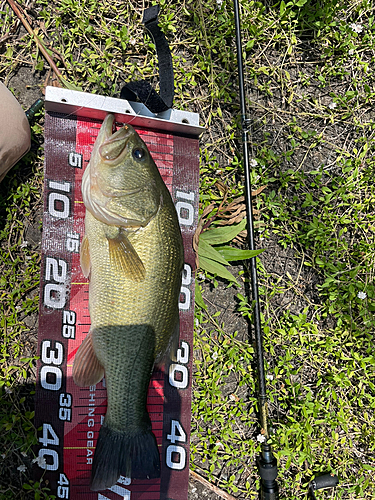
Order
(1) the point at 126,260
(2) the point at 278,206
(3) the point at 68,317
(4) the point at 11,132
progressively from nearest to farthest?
(1) the point at 126,260, (4) the point at 11,132, (3) the point at 68,317, (2) the point at 278,206

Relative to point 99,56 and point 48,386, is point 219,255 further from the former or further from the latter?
point 99,56

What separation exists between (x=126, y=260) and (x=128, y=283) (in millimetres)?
123

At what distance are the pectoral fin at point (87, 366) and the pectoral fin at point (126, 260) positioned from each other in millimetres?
476

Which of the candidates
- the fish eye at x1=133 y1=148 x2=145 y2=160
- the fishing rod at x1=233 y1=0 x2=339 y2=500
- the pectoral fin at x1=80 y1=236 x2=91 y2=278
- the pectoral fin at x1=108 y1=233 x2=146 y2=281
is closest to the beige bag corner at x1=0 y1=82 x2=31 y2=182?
the pectoral fin at x1=80 y1=236 x2=91 y2=278

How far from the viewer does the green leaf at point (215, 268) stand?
2.69 m

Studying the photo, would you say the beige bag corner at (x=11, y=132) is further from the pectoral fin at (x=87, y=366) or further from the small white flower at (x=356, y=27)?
the small white flower at (x=356, y=27)

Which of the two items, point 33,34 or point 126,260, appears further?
point 33,34

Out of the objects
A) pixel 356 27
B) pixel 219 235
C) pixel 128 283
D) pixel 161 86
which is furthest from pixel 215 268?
pixel 356 27

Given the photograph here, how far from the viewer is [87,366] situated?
218 centimetres

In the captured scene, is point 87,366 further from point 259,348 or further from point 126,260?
point 259,348

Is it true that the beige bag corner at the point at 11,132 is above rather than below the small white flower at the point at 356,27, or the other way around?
below

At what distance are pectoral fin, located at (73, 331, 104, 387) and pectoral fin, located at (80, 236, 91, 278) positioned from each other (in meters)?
0.37

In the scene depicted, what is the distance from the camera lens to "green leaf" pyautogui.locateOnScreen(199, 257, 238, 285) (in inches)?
106

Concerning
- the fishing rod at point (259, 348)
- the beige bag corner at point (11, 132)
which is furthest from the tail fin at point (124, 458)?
the beige bag corner at point (11, 132)
